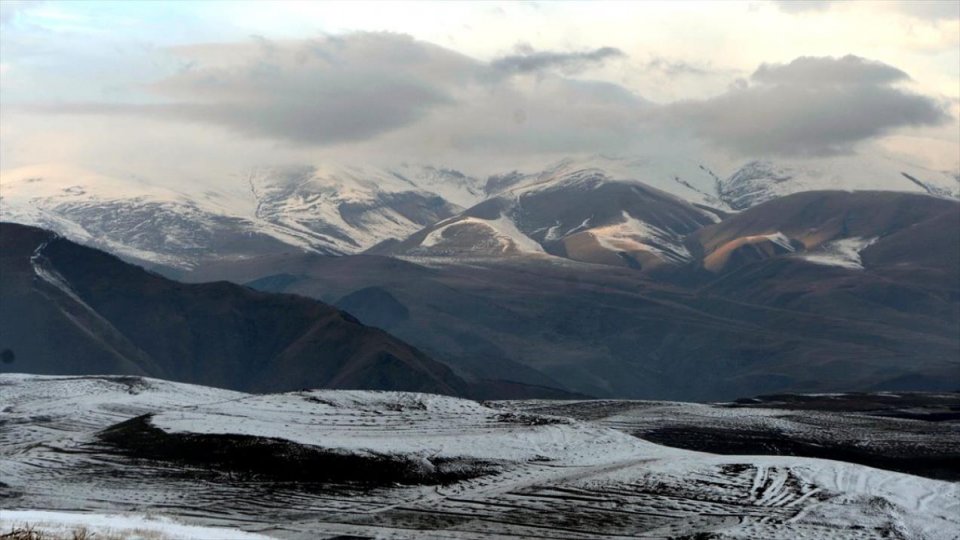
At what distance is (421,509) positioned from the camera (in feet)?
176

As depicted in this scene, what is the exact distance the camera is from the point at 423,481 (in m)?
60.3

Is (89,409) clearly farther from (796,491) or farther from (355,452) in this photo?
(796,491)

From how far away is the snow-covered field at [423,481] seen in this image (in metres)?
51.0

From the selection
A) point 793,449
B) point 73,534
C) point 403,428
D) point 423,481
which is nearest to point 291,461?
point 423,481

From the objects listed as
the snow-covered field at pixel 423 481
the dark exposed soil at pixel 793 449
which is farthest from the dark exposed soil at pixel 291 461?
the dark exposed soil at pixel 793 449

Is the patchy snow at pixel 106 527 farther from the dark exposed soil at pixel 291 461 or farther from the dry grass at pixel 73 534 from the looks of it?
the dark exposed soil at pixel 291 461

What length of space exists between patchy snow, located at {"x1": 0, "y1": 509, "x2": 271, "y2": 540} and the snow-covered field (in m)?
0.26

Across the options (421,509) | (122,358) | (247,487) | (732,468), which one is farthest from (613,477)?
(122,358)

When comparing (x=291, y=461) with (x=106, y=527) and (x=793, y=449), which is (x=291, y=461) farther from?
(x=793, y=449)

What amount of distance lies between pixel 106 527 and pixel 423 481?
26.9m

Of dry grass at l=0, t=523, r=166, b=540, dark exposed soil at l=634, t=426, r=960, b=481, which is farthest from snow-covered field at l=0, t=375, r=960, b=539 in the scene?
A: dark exposed soil at l=634, t=426, r=960, b=481

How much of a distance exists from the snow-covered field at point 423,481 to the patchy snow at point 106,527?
0.26 metres

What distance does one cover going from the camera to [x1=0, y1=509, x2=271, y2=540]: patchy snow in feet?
107

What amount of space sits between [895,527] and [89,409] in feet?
154
